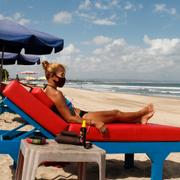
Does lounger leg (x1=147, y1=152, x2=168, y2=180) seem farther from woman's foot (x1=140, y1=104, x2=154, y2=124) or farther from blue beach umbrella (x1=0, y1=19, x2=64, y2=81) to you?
blue beach umbrella (x1=0, y1=19, x2=64, y2=81)

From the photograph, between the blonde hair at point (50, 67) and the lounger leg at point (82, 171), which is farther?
the blonde hair at point (50, 67)

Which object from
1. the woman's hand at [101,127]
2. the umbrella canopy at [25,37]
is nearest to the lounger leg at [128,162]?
the woman's hand at [101,127]

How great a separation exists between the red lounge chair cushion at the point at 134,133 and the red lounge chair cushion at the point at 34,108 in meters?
0.18

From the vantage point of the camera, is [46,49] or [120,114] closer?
[120,114]

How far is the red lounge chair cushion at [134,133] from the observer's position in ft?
15.1

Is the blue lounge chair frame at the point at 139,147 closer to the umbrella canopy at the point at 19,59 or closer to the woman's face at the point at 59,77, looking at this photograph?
the woman's face at the point at 59,77

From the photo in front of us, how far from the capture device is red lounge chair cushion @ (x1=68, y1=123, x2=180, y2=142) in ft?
15.1

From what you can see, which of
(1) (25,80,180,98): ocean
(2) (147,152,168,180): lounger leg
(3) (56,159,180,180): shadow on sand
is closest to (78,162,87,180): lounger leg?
(3) (56,159,180,180): shadow on sand

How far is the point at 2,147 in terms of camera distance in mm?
4328

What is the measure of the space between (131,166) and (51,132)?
1.68m

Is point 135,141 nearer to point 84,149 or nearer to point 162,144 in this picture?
point 162,144

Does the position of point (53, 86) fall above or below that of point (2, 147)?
above

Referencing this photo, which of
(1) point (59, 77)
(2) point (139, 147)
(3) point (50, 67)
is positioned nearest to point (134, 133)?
(2) point (139, 147)

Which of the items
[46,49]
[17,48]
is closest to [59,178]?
[46,49]
